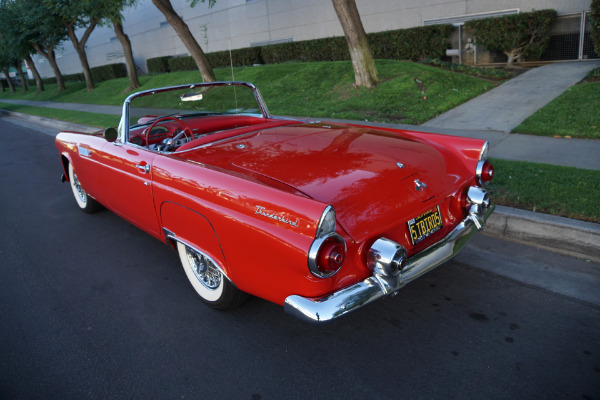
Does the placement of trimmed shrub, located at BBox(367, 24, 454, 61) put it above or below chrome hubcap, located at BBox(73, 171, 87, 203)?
above

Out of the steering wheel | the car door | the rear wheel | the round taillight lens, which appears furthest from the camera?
the rear wheel

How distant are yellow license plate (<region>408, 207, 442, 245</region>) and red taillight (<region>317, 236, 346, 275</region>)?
2.06ft

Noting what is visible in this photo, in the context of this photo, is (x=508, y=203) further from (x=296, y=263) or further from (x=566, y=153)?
(x=296, y=263)

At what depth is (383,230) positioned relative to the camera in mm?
2660

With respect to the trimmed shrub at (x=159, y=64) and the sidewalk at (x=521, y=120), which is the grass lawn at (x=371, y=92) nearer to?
the sidewalk at (x=521, y=120)

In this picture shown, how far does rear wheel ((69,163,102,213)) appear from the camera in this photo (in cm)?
569

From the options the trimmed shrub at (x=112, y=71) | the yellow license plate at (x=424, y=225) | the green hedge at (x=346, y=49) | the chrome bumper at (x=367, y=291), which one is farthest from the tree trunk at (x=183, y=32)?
the trimmed shrub at (x=112, y=71)

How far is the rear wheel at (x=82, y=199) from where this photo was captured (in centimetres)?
569

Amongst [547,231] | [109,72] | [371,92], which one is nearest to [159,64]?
[109,72]

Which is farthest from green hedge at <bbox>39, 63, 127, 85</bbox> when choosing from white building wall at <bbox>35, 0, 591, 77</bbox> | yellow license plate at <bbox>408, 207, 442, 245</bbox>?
yellow license plate at <bbox>408, 207, 442, 245</bbox>

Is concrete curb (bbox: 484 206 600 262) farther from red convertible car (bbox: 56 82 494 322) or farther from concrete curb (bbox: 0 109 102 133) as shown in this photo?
concrete curb (bbox: 0 109 102 133)

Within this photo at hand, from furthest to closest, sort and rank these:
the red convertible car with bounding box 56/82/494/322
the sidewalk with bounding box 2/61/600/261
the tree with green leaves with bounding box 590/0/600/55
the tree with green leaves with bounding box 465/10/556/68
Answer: the tree with green leaves with bounding box 465/10/556/68 < the tree with green leaves with bounding box 590/0/600/55 < the sidewalk with bounding box 2/61/600/261 < the red convertible car with bounding box 56/82/494/322

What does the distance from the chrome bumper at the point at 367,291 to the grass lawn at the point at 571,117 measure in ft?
16.4

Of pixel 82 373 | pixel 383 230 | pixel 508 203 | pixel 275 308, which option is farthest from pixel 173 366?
pixel 508 203
